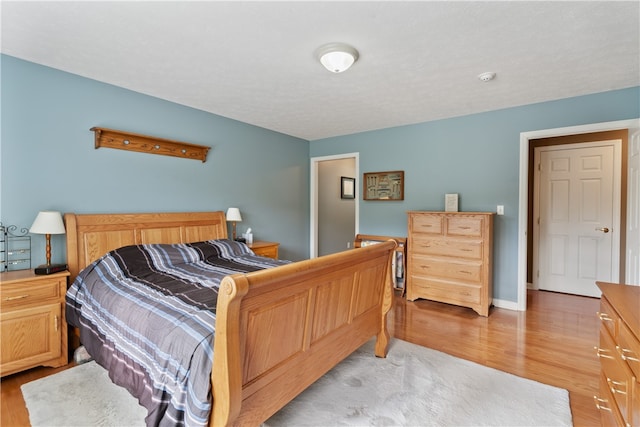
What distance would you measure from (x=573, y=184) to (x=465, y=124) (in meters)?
1.84

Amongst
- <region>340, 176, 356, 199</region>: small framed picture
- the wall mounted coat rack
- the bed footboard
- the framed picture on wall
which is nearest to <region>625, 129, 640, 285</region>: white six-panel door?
the bed footboard

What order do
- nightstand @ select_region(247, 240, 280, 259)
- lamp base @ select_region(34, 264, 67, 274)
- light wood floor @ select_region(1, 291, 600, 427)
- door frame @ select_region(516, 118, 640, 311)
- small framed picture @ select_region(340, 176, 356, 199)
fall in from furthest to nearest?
small framed picture @ select_region(340, 176, 356, 199), nightstand @ select_region(247, 240, 280, 259), door frame @ select_region(516, 118, 640, 311), lamp base @ select_region(34, 264, 67, 274), light wood floor @ select_region(1, 291, 600, 427)

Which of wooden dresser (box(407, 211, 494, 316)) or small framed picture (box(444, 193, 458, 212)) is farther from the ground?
small framed picture (box(444, 193, 458, 212))

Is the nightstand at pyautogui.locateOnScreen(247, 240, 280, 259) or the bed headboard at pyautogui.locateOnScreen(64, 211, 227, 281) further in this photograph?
the nightstand at pyautogui.locateOnScreen(247, 240, 280, 259)

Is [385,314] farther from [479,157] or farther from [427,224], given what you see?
[479,157]

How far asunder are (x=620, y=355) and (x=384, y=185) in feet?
11.7

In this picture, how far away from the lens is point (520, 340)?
9.21 ft

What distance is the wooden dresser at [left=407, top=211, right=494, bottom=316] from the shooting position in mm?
3453

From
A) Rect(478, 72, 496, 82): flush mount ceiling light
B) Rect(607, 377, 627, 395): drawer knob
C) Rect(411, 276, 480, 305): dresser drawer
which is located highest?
Rect(478, 72, 496, 82): flush mount ceiling light

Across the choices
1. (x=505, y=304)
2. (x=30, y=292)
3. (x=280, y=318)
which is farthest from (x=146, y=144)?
(x=505, y=304)

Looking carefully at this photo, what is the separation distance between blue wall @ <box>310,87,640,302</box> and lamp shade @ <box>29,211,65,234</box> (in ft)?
12.3

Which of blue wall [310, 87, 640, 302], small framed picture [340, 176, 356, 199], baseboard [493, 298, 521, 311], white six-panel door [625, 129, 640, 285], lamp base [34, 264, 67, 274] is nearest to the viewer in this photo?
lamp base [34, 264, 67, 274]

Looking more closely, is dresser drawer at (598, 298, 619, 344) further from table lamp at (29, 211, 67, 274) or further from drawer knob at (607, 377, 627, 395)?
table lamp at (29, 211, 67, 274)

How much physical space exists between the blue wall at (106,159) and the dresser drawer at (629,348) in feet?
11.9
